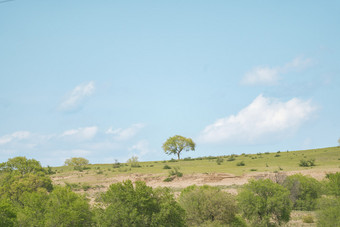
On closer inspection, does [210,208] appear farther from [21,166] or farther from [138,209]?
[21,166]

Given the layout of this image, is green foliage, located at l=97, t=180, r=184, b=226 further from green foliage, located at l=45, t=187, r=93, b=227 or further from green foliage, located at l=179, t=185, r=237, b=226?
green foliage, located at l=179, t=185, r=237, b=226

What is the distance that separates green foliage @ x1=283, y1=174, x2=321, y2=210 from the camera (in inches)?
1508

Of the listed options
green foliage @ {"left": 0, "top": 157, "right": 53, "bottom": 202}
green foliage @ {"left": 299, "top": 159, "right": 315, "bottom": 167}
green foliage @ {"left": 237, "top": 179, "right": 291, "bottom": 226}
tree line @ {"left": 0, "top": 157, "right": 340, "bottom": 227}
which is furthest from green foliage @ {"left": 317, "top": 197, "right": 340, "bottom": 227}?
green foliage @ {"left": 299, "top": 159, "right": 315, "bottom": 167}

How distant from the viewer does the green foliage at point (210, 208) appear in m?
25.4

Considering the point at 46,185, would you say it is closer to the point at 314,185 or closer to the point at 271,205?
the point at 271,205

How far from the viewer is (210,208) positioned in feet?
84.0

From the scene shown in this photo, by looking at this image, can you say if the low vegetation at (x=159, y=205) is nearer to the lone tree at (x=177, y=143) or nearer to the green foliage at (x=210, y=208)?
the green foliage at (x=210, y=208)

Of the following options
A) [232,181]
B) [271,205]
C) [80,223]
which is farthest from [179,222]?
[232,181]

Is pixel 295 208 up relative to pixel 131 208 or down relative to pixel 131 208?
down

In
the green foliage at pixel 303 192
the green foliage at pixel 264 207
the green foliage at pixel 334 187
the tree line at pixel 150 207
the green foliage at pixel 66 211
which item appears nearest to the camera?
the tree line at pixel 150 207

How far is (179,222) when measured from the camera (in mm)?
21891

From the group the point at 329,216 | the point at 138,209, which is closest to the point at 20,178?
the point at 138,209

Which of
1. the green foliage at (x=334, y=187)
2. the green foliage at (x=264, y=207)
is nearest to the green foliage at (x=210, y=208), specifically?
the green foliage at (x=264, y=207)

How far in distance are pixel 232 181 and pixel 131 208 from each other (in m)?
36.0
